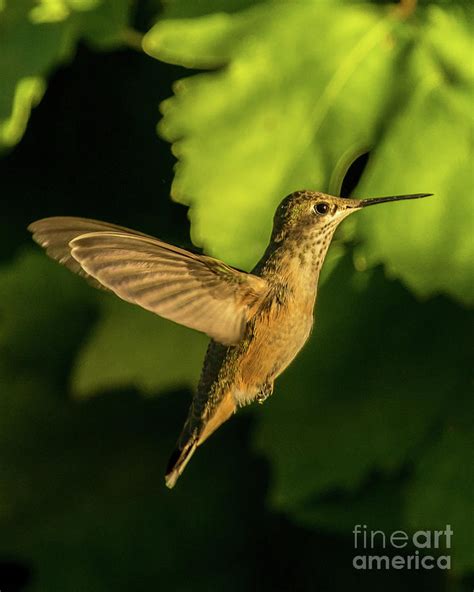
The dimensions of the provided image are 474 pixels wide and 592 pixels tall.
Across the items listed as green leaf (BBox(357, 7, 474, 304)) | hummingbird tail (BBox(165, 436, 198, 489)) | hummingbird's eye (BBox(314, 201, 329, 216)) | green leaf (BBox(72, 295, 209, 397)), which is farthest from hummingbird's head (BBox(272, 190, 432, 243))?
green leaf (BBox(72, 295, 209, 397))

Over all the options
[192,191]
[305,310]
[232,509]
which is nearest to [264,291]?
[305,310]

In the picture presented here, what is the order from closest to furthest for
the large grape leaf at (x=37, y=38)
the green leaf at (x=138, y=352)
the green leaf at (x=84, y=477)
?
the large grape leaf at (x=37, y=38), the green leaf at (x=138, y=352), the green leaf at (x=84, y=477)

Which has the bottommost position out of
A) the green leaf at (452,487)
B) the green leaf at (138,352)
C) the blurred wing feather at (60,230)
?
the green leaf at (452,487)

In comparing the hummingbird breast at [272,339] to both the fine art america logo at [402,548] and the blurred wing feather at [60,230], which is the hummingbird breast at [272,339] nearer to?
the blurred wing feather at [60,230]

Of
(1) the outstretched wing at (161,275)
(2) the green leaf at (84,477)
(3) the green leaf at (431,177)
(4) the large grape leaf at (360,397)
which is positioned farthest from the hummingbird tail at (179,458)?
(2) the green leaf at (84,477)

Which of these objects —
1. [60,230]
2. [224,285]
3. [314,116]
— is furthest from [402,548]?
[60,230]

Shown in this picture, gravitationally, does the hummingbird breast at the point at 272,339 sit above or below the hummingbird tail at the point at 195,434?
above

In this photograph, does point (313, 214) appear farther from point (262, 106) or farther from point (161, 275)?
point (262, 106)

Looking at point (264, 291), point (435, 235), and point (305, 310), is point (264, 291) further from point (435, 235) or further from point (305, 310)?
point (435, 235)
